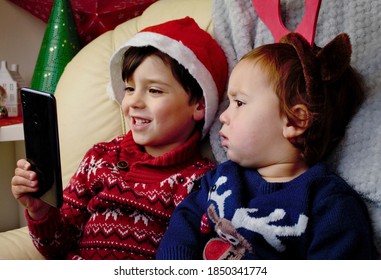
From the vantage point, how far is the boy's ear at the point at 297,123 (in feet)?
2.58

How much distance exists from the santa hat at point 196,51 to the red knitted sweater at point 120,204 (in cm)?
9

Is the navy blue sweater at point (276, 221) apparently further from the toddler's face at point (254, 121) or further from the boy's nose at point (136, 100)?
the boy's nose at point (136, 100)

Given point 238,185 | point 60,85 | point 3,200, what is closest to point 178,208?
point 238,185

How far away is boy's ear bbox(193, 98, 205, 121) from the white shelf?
1.67 ft

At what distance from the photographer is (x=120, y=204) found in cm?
92

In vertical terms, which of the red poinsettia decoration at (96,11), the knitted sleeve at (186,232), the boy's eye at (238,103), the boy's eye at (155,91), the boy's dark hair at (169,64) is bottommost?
the knitted sleeve at (186,232)

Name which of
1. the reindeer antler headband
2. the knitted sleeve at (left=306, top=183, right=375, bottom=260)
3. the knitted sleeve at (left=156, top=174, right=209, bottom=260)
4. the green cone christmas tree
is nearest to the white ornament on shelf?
the green cone christmas tree

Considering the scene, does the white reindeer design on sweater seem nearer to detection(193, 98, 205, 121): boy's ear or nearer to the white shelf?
detection(193, 98, 205, 121): boy's ear

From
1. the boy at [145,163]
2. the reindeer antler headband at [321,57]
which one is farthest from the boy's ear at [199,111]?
the reindeer antler headband at [321,57]

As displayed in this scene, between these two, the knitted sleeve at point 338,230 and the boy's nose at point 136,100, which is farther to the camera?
the boy's nose at point 136,100

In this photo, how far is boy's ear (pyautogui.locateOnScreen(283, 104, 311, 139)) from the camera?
30.9 inches

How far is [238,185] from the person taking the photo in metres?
0.82

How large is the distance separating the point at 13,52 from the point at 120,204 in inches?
31.0
